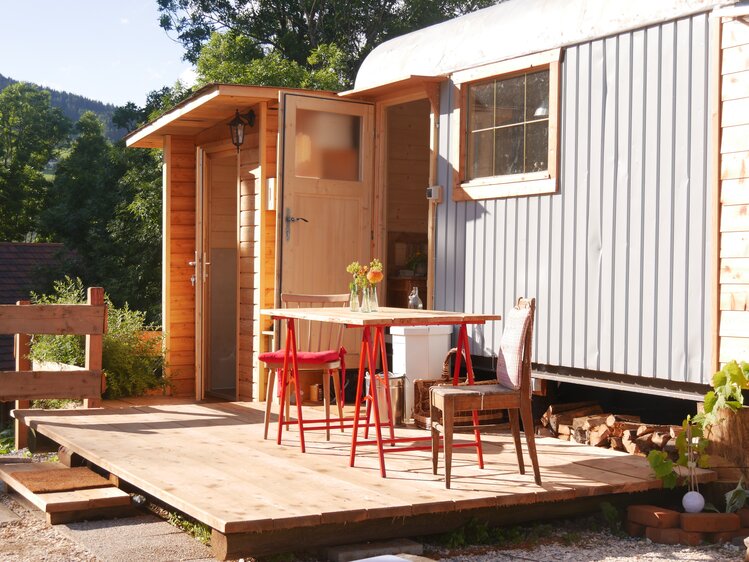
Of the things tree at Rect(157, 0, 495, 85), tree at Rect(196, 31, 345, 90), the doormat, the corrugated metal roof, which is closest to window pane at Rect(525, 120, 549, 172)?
the corrugated metal roof

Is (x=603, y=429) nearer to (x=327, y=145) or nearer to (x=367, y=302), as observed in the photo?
(x=367, y=302)

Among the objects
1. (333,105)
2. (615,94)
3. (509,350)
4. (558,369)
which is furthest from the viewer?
(333,105)

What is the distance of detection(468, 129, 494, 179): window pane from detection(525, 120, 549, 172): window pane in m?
0.34

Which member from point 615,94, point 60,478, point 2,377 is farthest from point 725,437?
point 2,377

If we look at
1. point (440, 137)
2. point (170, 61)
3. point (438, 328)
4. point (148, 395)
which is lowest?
point (148, 395)

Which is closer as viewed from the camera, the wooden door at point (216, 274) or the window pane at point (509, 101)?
the window pane at point (509, 101)

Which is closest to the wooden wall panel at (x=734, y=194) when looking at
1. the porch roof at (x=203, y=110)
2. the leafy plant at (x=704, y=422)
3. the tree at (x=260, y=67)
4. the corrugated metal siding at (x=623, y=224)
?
the corrugated metal siding at (x=623, y=224)

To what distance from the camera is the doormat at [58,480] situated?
5.37 m

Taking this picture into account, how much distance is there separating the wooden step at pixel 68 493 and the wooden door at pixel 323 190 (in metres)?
2.63

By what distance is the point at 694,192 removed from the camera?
19.2ft

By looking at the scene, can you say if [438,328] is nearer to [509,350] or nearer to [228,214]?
[509,350]

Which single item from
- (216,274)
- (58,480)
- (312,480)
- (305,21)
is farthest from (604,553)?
(305,21)

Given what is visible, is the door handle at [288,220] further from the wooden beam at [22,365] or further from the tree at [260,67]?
the tree at [260,67]

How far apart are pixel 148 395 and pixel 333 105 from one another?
11.2ft
